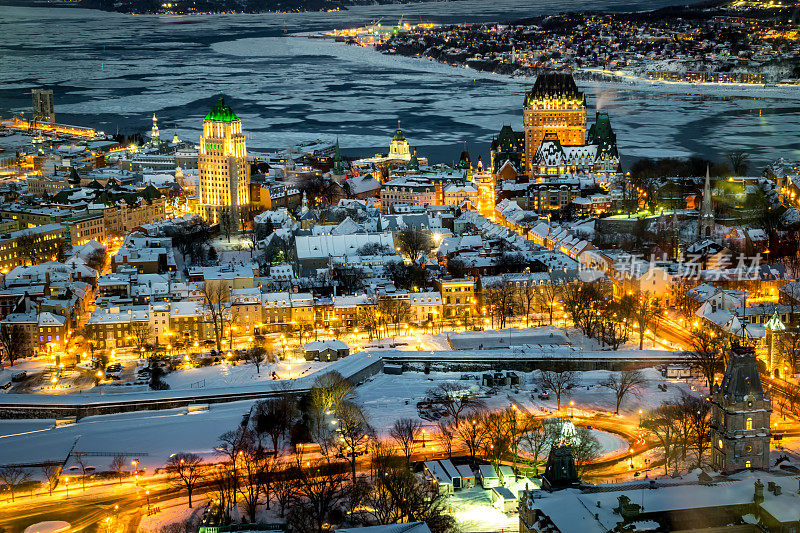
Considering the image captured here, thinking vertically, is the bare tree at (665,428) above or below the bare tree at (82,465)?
above

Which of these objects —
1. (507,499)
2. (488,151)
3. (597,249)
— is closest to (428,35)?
(488,151)

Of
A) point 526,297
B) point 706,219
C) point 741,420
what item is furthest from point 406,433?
point 706,219

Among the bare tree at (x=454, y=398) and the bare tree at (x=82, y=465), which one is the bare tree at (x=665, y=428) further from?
the bare tree at (x=82, y=465)

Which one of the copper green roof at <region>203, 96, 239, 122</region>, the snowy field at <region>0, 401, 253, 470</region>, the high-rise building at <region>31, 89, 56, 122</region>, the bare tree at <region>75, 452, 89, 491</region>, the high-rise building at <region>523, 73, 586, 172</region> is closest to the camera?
the bare tree at <region>75, 452, 89, 491</region>

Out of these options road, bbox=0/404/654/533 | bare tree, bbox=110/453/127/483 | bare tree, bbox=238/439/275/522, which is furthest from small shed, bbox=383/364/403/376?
bare tree, bbox=110/453/127/483

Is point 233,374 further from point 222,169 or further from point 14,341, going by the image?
point 222,169

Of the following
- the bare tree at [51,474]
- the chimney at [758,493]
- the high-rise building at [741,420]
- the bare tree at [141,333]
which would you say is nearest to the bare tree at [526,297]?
the bare tree at [141,333]

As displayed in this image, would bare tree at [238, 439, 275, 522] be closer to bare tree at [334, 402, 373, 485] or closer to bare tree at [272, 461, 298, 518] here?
bare tree at [272, 461, 298, 518]
